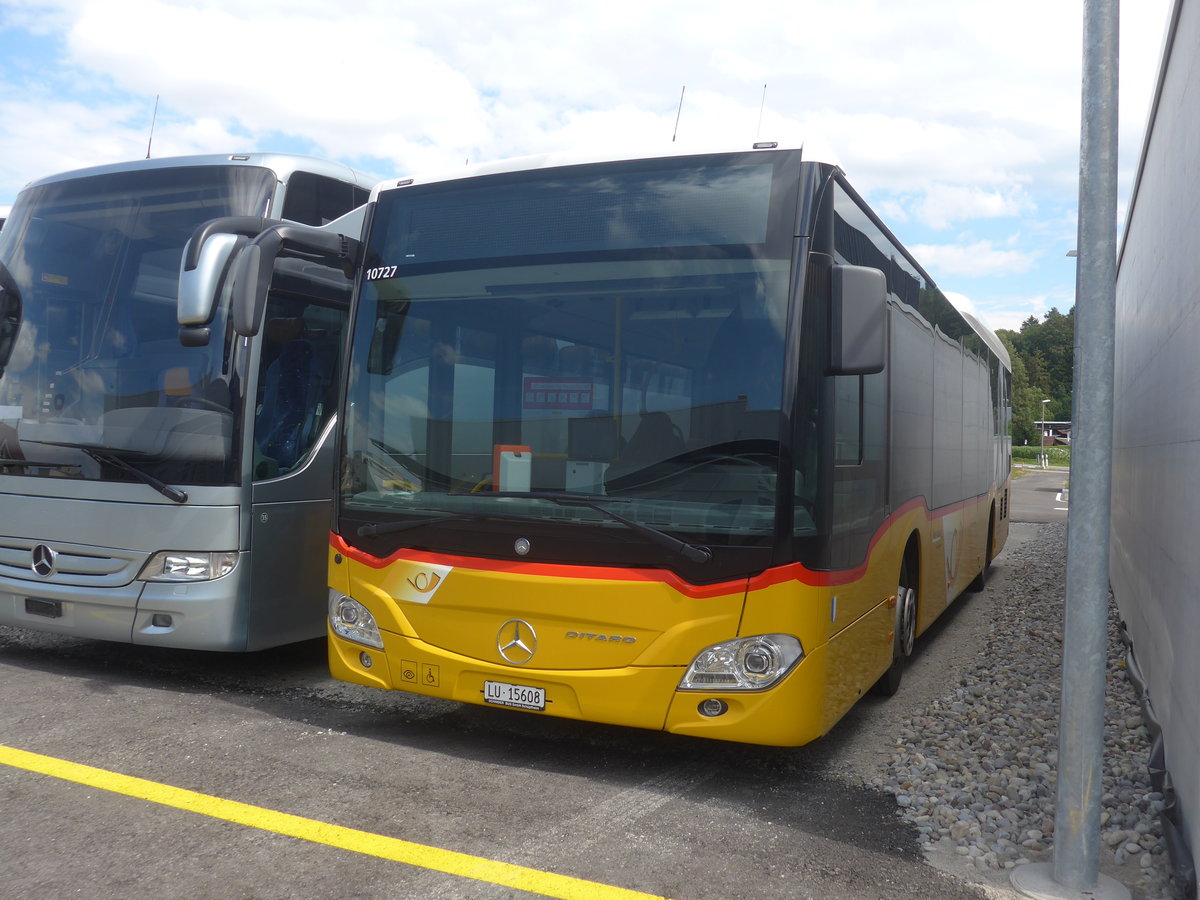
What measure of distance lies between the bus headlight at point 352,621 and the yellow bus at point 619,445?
0.05 feet

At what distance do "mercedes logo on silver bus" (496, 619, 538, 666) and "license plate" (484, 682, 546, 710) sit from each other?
121mm

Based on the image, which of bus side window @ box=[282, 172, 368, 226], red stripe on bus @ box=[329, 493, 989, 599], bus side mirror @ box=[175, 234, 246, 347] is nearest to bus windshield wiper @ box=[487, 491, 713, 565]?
red stripe on bus @ box=[329, 493, 989, 599]

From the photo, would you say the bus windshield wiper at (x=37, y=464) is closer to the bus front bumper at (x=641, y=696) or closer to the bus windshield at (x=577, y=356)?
the bus windshield at (x=577, y=356)

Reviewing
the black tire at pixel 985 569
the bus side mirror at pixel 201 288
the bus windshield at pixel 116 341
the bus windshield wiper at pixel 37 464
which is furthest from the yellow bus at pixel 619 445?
the black tire at pixel 985 569

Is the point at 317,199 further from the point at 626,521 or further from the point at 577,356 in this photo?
the point at 626,521

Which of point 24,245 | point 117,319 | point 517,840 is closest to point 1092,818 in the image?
point 517,840

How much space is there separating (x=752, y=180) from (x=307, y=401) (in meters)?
3.23

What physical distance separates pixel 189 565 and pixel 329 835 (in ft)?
8.21

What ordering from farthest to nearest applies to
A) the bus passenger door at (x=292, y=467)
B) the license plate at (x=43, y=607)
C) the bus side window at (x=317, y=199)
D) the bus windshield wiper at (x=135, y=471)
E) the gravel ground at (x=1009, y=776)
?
the bus side window at (x=317, y=199)
the license plate at (x=43, y=607)
the bus passenger door at (x=292, y=467)
the bus windshield wiper at (x=135, y=471)
the gravel ground at (x=1009, y=776)

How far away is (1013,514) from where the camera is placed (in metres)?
27.1

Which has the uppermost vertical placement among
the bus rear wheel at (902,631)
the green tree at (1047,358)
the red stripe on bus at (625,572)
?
A: the green tree at (1047,358)

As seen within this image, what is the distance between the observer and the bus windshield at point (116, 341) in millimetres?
5922

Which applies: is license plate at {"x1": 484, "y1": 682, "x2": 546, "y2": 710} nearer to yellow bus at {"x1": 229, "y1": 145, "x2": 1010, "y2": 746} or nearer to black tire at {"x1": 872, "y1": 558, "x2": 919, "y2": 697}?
yellow bus at {"x1": 229, "y1": 145, "x2": 1010, "y2": 746}

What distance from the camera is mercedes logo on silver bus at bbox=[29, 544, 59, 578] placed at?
630 centimetres
